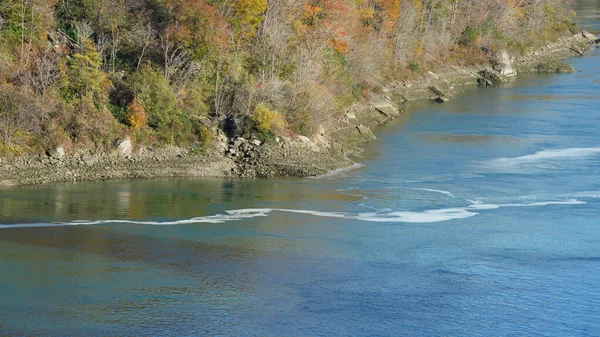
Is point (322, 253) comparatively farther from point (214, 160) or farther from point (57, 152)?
point (57, 152)

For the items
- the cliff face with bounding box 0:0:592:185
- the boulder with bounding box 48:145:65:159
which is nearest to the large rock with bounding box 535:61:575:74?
the cliff face with bounding box 0:0:592:185

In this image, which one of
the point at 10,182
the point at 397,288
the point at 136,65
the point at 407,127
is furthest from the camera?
the point at 407,127

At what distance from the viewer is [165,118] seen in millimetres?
45250

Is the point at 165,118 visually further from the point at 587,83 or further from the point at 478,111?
the point at 587,83

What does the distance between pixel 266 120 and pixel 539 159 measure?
1747cm

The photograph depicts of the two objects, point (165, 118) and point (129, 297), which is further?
point (165, 118)

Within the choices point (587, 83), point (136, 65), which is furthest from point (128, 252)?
point (587, 83)

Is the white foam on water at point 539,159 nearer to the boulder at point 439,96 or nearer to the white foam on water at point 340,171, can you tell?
the white foam on water at point 340,171

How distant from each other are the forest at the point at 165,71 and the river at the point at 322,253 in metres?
4.26

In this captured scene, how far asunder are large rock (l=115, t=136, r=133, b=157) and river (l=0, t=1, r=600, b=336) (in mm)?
2542

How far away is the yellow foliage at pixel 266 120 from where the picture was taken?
154ft

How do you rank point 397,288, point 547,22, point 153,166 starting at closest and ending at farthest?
point 397,288 → point 153,166 → point 547,22

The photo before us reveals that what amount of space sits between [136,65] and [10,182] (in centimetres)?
1289

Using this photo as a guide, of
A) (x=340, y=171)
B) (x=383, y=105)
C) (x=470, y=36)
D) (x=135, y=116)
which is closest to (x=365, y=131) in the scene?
(x=383, y=105)
